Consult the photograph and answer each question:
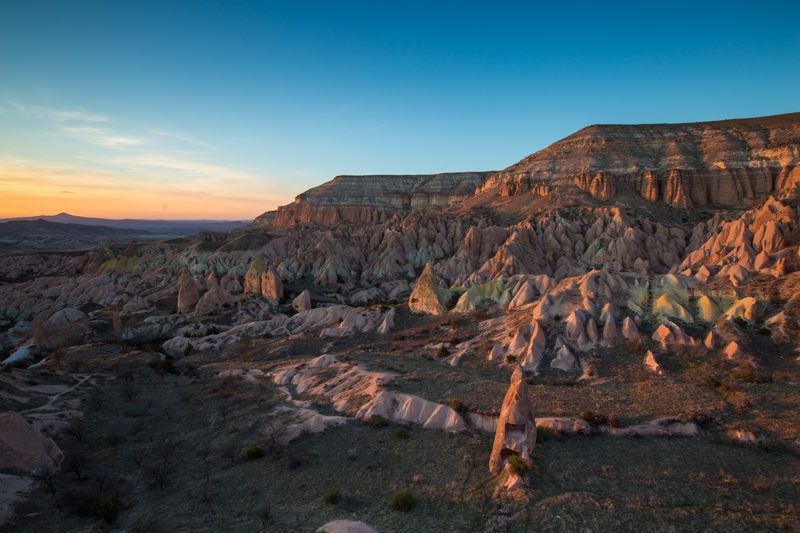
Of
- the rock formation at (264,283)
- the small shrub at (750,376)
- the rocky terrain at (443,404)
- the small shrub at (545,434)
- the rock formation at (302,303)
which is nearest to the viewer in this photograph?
the rocky terrain at (443,404)

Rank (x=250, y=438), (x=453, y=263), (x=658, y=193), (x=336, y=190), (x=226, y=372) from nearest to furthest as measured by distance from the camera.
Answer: (x=250, y=438) < (x=226, y=372) < (x=453, y=263) < (x=658, y=193) < (x=336, y=190)

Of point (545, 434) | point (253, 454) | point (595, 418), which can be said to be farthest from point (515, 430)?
point (253, 454)

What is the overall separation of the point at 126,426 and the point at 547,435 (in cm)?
2403

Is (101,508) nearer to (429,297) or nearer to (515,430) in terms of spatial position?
(515,430)

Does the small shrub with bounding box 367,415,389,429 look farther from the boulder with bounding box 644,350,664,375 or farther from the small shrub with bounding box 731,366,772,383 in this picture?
the small shrub with bounding box 731,366,772,383

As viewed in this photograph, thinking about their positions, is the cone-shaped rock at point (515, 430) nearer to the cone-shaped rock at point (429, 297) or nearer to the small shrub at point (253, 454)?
the small shrub at point (253, 454)

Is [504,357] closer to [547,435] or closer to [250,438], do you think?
[547,435]

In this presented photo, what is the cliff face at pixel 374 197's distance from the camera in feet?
500

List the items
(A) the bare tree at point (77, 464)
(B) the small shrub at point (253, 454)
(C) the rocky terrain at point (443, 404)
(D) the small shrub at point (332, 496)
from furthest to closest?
1. (B) the small shrub at point (253, 454)
2. (A) the bare tree at point (77, 464)
3. (D) the small shrub at point (332, 496)
4. (C) the rocky terrain at point (443, 404)

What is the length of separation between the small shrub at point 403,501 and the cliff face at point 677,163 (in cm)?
9542

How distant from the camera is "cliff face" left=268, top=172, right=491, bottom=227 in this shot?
152500 mm

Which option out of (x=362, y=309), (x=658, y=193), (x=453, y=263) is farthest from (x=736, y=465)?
(x=658, y=193)

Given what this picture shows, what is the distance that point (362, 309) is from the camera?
4972 centimetres

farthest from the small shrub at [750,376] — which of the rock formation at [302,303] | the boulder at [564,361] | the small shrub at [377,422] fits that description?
the rock formation at [302,303]
